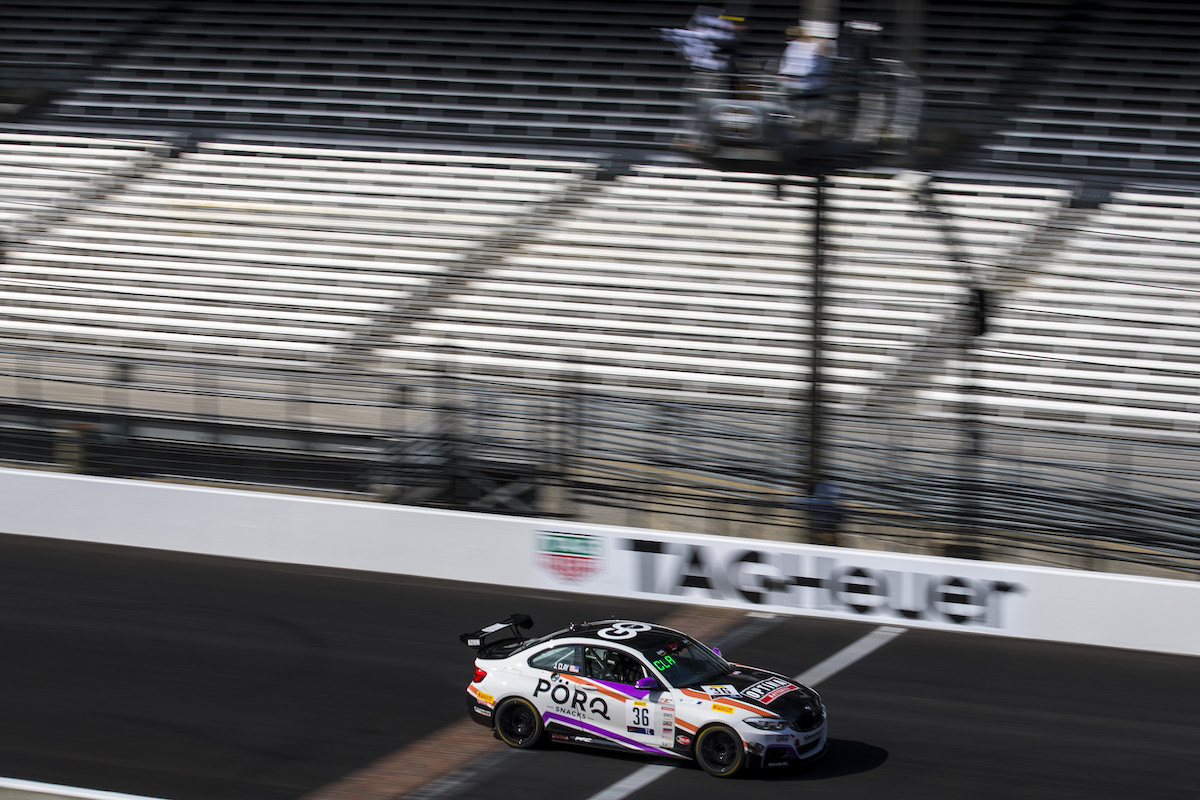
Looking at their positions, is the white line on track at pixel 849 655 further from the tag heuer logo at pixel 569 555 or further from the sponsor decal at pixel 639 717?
the tag heuer logo at pixel 569 555

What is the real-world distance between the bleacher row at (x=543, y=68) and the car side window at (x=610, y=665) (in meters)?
13.5

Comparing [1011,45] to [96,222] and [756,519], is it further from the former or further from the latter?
[96,222]

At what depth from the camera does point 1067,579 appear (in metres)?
12.9

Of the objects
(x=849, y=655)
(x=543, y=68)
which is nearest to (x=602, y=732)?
(x=849, y=655)

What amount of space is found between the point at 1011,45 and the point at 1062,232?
171 inches

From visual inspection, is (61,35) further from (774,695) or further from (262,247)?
(774,695)

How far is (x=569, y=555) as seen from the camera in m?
14.5

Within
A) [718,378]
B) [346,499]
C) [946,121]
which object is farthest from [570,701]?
[946,121]

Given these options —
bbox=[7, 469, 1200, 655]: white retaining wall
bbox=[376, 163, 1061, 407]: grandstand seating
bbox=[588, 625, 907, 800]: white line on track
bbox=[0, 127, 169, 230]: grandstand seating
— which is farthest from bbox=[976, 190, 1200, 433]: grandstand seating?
bbox=[0, 127, 169, 230]: grandstand seating

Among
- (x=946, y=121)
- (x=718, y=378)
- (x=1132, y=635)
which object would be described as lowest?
(x=1132, y=635)

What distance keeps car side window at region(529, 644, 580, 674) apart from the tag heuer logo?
460cm

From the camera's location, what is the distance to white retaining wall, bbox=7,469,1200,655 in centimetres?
1282

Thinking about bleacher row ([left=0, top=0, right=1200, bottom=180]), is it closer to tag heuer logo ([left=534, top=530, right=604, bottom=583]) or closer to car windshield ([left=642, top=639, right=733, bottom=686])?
tag heuer logo ([left=534, top=530, right=604, bottom=583])

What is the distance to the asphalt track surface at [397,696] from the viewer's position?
9.25 m
